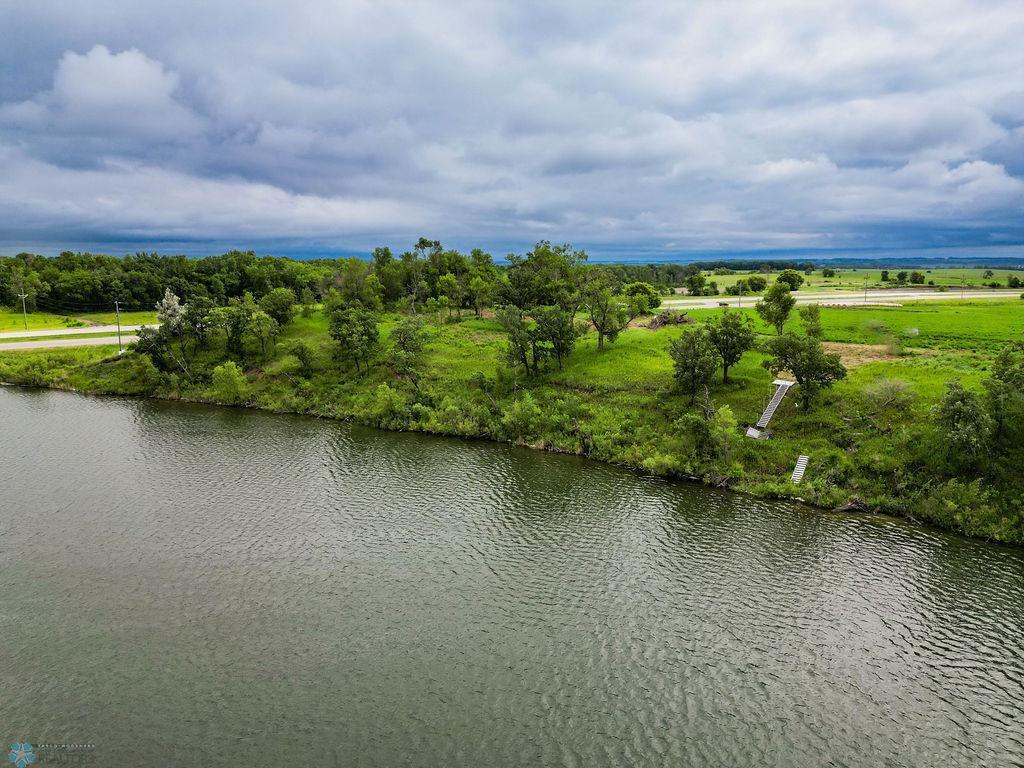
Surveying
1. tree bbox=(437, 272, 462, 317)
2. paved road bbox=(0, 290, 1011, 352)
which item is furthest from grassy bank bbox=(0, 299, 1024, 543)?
tree bbox=(437, 272, 462, 317)

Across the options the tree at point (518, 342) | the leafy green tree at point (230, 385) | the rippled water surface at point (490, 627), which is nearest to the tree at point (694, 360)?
the rippled water surface at point (490, 627)

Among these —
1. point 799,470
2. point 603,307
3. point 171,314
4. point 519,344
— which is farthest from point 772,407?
point 171,314

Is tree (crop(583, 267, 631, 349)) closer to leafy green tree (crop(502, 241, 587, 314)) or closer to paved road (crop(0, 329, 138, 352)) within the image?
leafy green tree (crop(502, 241, 587, 314))

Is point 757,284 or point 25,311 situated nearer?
point 25,311

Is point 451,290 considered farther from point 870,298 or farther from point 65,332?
point 870,298

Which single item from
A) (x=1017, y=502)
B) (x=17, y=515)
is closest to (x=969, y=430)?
(x=1017, y=502)

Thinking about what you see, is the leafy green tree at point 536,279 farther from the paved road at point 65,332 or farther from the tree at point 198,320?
the paved road at point 65,332

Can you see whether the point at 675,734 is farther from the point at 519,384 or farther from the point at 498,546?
the point at 519,384
